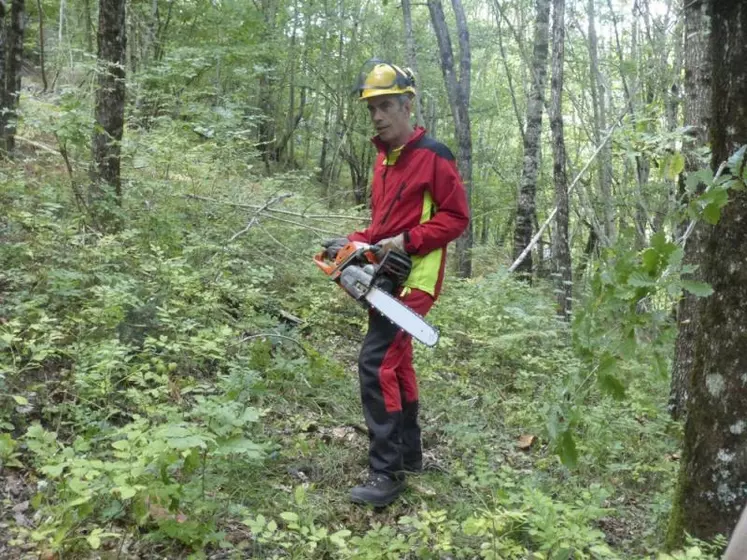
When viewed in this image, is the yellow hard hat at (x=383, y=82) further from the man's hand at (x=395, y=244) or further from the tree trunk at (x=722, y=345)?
the tree trunk at (x=722, y=345)

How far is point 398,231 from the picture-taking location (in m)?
3.64

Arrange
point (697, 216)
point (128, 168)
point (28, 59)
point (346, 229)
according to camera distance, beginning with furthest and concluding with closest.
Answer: point (28, 59)
point (346, 229)
point (128, 168)
point (697, 216)

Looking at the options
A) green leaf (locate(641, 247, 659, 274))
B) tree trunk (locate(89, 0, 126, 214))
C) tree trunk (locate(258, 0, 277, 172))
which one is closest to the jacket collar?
green leaf (locate(641, 247, 659, 274))

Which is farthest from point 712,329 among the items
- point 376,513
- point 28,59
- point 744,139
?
point 28,59

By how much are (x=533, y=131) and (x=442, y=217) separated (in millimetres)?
8158

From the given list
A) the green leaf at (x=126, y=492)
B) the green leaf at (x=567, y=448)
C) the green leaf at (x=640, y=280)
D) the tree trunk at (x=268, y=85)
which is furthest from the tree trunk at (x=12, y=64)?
the tree trunk at (x=268, y=85)

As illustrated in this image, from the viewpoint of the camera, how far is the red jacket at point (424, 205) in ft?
11.5

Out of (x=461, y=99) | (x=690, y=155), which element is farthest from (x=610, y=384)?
(x=461, y=99)

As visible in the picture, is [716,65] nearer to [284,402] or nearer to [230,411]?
[230,411]

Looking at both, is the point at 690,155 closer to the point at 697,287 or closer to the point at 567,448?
the point at 697,287

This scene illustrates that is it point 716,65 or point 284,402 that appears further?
point 284,402

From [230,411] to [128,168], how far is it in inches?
233

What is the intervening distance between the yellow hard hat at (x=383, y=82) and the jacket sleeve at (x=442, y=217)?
456 mm

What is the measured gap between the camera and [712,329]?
2.78m
